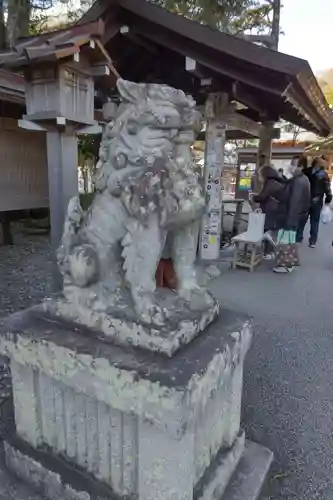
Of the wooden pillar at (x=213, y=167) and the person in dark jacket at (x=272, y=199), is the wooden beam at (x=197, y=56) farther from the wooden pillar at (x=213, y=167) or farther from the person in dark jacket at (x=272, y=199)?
the person in dark jacket at (x=272, y=199)

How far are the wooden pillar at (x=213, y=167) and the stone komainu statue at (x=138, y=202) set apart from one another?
125 inches

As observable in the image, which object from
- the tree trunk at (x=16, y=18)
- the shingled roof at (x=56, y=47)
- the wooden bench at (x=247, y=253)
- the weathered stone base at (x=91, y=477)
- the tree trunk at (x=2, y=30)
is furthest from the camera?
the tree trunk at (x=2, y=30)

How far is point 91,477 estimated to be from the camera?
1.32 meters

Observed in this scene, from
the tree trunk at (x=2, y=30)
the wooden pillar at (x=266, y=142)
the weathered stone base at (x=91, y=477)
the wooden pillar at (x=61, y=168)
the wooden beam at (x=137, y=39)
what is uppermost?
the tree trunk at (x=2, y=30)

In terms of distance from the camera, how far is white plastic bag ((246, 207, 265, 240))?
4.50 m

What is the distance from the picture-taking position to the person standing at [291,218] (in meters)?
4.29

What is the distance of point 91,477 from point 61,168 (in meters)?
2.11

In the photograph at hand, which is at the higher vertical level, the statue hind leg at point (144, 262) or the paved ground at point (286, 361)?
the statue hind leg at point (144, 262)

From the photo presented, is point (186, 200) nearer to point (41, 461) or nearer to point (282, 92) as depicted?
Answer: point (41, 461)

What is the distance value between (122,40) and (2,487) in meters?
4.48

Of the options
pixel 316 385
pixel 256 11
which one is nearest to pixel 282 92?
pixel 316 385

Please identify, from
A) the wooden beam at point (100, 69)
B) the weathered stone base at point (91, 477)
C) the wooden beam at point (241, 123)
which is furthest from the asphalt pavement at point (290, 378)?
the wooden beam at point (241, 123)

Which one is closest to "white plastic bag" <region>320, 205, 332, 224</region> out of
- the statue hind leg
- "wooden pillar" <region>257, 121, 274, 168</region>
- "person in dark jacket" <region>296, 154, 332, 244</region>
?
"person in dark jacket" <region>296, 154, 332, 244</region>

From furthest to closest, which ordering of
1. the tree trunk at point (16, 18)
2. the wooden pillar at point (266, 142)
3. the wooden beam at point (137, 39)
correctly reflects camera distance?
the tree trunk at point (16, 18) < the wooden pillar at point (266, 142) < the wooden beam at point (137, 39)
